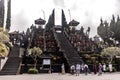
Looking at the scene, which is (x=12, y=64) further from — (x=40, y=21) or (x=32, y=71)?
(x=40, y=21)

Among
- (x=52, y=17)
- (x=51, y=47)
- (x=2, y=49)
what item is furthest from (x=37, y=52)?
(x=52, y=17)

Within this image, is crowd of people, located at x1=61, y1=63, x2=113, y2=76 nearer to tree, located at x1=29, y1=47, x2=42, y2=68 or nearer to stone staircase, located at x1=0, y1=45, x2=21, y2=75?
stone staircase, located at x1=0, y1=45, x2=21, y2=75

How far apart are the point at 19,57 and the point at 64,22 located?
33029mm

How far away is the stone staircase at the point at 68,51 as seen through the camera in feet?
158

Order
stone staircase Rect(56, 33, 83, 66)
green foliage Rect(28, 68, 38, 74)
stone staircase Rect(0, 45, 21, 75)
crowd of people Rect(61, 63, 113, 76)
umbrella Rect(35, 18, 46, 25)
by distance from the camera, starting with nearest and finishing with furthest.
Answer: crowd of people Rect(61, 63, 113, 76)
stone staircase Rect(0, 45, 21, 75)
green foliage Rect(28, 68, 38, 74)
stone staircase Rect(56, 33, 83, 66)
umbrella Rect(35, 18, 46, 25)

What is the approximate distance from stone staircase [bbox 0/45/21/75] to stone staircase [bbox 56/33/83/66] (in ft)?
23.7

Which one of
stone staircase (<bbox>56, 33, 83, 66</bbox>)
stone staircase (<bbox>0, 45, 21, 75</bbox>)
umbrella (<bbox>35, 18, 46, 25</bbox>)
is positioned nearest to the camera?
stone staircase (<bbox>0, 45, 21, 75</bbox>)

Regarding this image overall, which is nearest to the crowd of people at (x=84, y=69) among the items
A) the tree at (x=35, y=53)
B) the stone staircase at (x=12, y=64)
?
the stone staircase at (x=12, y=64)

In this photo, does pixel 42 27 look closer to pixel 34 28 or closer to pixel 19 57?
pixel 34 28

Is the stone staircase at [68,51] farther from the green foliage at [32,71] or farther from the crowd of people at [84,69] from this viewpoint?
the green foliage at [32,71]

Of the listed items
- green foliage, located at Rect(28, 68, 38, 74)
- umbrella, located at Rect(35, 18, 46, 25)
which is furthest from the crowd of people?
umbrella, located at Rect(35, 18, 46, 25)

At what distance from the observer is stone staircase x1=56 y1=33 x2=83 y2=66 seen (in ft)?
158

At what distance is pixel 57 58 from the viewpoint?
49344 mm

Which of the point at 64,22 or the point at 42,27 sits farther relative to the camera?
the point at 64,22
